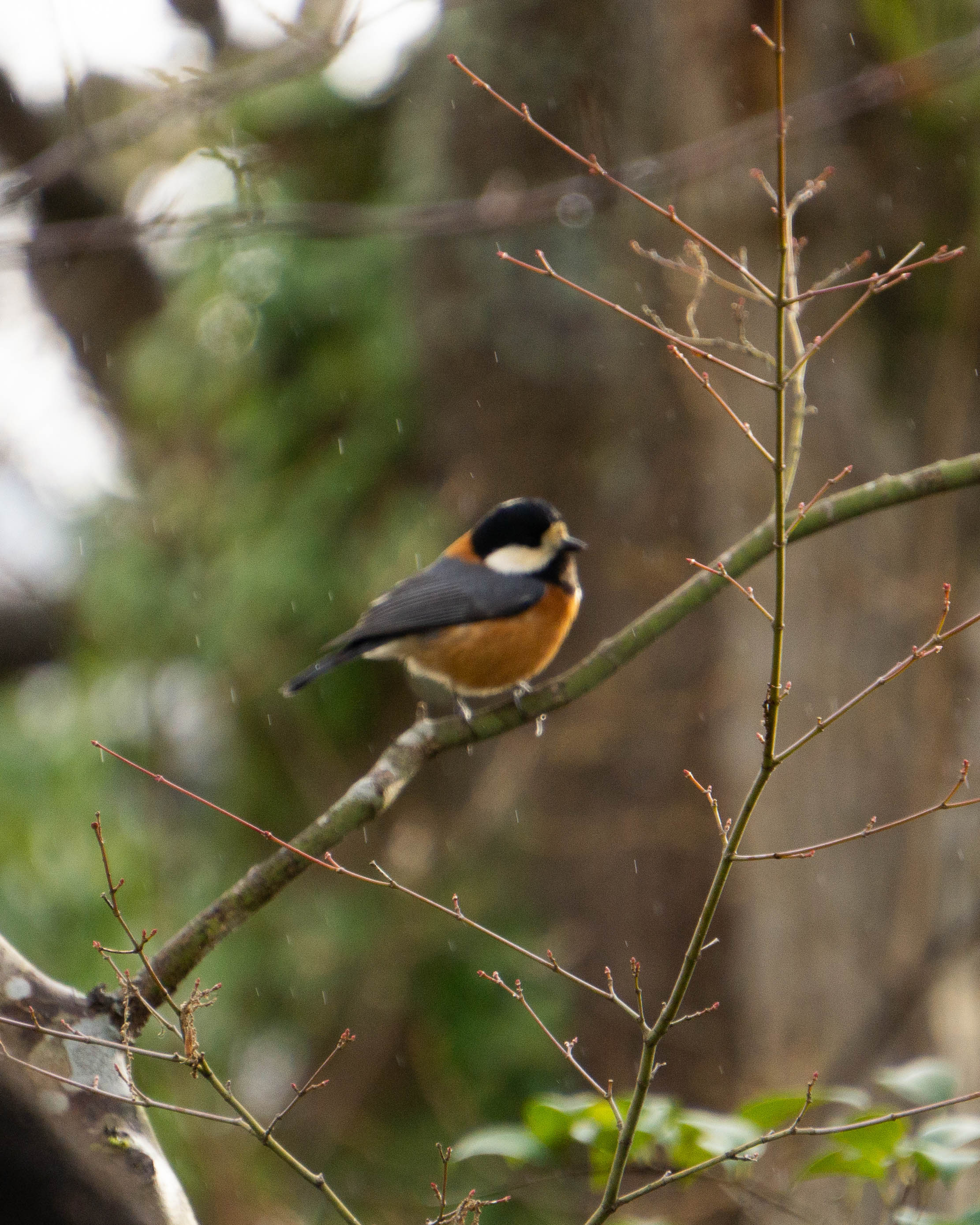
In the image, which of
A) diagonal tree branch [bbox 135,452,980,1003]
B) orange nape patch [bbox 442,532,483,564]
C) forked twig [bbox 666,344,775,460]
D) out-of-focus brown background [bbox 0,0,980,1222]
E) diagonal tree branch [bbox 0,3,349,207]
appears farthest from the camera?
out-of-focus brown background [bbox 0,0,980,1222]

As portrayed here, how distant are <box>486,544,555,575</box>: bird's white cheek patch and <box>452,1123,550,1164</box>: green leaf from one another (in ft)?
7.77

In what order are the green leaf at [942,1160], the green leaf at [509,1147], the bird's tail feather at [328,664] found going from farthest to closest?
the bird's tail feather at [328,664] → the green leaf at [509,1147] → the green leaf at [942,1160]

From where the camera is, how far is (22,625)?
5.55m

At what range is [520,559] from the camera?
153 inches

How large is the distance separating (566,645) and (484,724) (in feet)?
7.36

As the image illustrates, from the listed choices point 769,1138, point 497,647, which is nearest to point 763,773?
point 769,1138

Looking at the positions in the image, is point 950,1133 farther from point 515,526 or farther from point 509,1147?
point 515,526

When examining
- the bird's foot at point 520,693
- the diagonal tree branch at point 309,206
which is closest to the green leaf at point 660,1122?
the bird's foot at point 520,693

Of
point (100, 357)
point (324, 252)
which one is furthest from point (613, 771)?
point (100, 357)

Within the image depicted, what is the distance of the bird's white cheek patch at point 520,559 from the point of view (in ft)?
12.6

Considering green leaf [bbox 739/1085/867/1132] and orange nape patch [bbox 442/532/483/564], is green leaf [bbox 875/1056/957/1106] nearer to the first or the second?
green leaf [bbox 739/1085/867/1132]

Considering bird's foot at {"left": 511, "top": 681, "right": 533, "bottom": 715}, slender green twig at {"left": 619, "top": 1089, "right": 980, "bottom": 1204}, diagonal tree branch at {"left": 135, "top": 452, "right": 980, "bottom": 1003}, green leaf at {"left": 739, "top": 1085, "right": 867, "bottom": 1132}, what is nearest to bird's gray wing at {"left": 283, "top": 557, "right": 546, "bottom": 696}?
bird's foot at {"left": 511, "top": 681, "right": 533, "bottom": 715}

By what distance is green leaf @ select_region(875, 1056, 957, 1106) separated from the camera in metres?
1.60

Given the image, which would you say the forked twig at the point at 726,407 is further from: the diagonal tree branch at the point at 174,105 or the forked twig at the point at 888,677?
the diagonal tree branch at the point at 174,105
